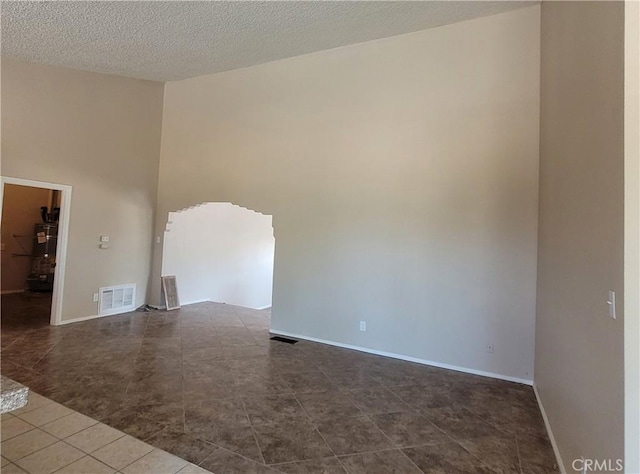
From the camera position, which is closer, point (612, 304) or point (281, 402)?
point (612, 304)

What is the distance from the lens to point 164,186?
604cm

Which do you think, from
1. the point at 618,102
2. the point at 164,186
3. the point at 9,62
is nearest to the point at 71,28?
the point at 9,62

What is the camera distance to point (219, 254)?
7430 millimetres

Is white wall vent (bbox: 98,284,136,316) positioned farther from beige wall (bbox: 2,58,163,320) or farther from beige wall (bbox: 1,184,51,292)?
beige wall (bbox: 1,184,51,292)

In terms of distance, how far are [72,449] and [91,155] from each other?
14.6 feet

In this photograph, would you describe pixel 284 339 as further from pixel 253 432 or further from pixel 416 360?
pixel 253 432

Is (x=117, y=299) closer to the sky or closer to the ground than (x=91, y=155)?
closer to the ground

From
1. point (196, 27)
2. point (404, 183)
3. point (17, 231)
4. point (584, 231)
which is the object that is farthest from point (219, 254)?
point (584, 231)

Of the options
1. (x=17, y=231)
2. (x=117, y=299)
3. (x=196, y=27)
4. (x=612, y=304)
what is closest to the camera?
(x=612, y=304)

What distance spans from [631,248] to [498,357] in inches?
109

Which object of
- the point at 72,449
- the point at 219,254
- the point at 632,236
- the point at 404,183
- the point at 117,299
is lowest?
the point at 72,449

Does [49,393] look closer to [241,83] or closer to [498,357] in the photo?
[498,357]

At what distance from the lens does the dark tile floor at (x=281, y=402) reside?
2.16 m

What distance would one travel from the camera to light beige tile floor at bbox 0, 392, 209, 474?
1.95 metres
